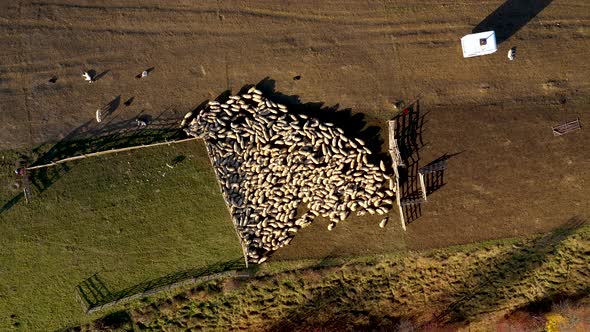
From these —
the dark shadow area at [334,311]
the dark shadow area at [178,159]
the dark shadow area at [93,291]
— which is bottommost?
the dark shadow area at [334,311]

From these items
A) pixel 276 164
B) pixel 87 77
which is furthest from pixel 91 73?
pixel 276 164

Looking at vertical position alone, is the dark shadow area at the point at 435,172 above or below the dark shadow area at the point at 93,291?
above

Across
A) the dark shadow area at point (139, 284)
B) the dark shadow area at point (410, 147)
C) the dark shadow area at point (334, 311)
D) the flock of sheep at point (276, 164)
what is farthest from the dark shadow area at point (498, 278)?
the dark shadow area at point (139, 284)

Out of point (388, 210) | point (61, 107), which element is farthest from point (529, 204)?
point (61, 107)

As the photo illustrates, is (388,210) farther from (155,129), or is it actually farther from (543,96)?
(155,129)

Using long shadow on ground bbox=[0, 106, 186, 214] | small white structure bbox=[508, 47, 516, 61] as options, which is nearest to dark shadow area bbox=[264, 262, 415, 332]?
long shadow on ground bbox=[0, 106, 186, 214]

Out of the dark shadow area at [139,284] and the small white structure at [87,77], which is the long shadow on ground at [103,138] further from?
the dark shadow area at [139,284]

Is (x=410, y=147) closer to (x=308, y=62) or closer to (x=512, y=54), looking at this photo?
(x=308, y=62)
